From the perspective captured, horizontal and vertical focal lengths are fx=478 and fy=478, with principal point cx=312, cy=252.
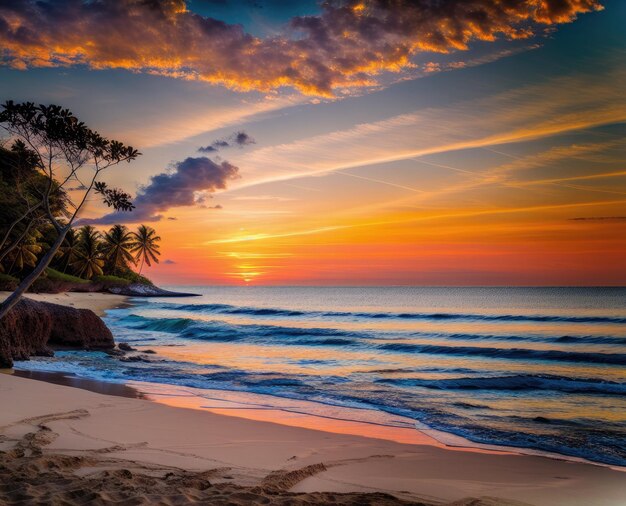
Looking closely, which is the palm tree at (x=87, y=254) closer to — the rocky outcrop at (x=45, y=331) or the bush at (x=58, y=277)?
the bush at (x=58, y=277)

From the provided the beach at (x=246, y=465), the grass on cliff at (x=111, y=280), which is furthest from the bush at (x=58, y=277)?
the beach at (x=246, y=465)

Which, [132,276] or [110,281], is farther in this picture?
[132,276]

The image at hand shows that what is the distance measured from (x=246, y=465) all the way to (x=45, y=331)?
14.7 metres

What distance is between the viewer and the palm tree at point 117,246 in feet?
278

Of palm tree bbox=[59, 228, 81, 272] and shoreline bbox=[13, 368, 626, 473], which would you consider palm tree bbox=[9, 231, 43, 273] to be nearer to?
palm tree bbox=[59, 228, 81, 272]

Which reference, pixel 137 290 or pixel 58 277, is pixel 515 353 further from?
pixel 137 290

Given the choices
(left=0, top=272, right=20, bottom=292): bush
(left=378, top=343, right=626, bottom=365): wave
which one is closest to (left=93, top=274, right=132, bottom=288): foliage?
(left=0, top=272, right=20, bottom=292): bush

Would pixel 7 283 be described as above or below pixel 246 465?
below

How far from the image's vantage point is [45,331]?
18.1 metres

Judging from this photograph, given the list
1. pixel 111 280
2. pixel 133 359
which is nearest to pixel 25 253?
pixel 111 280

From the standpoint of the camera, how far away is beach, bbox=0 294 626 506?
17.4 feet

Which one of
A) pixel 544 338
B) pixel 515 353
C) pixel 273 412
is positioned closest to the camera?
pixel 273 412

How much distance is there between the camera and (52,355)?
17812mm

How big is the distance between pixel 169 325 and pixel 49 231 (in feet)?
115
